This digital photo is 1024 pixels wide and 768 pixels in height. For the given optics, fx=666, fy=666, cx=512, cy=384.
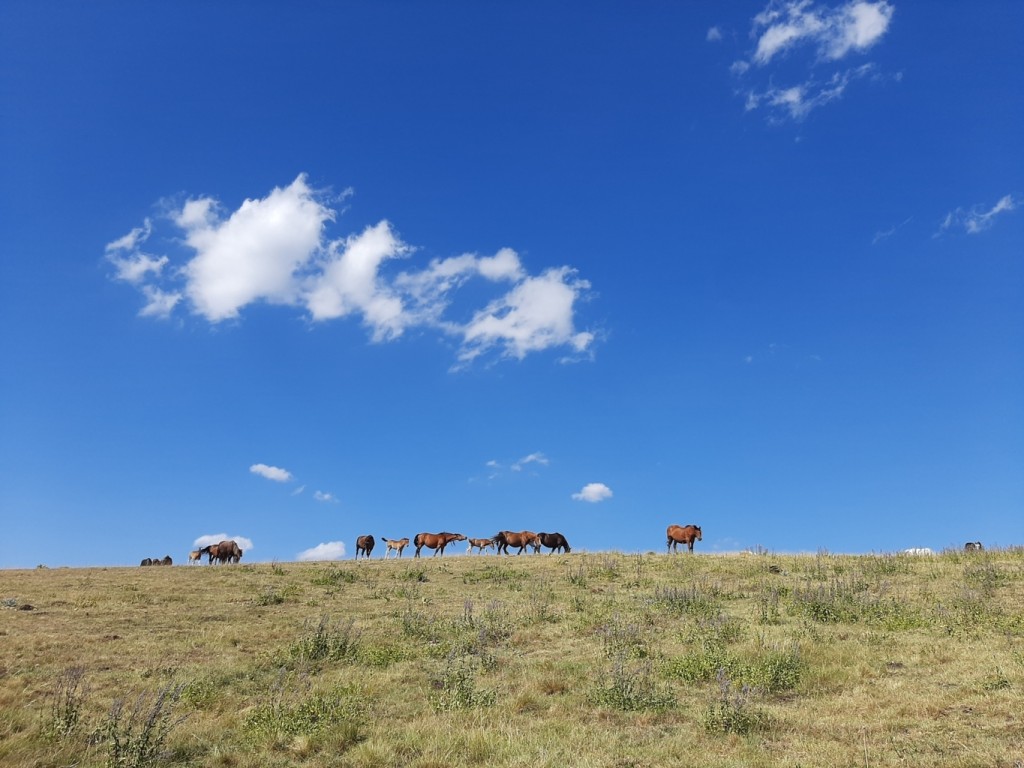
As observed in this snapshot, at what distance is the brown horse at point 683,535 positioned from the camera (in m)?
37.1

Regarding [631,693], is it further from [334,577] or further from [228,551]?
[228,551]

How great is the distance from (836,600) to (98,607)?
852 inches

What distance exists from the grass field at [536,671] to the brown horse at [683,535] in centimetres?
1192

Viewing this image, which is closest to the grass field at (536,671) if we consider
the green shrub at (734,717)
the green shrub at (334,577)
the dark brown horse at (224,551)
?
the green shrub at (734,717)

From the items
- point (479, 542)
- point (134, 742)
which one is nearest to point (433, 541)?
point (479, 542)

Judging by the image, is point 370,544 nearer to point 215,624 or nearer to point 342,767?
point 215,624

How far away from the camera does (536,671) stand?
13.3 m

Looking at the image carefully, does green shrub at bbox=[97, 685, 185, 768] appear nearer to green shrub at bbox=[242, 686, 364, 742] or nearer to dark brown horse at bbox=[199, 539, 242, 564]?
green shrub at bbox=[242, 686, 364, 742]

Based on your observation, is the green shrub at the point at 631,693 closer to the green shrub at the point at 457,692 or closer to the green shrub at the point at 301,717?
the green shrub at the point at 457,692

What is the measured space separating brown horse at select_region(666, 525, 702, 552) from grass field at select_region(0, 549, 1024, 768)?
39.1ft

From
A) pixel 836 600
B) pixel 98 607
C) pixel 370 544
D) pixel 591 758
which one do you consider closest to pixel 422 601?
pixel 98 607

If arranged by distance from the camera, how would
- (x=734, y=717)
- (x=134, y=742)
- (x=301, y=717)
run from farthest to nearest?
(x=301, y=717), (x=734, y=717), (x=134, y=742)

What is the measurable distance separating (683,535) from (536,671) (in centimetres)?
2595

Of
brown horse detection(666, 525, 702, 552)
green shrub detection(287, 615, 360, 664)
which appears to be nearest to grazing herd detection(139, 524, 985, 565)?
brown horse detection(666, 525, 702, 552)
